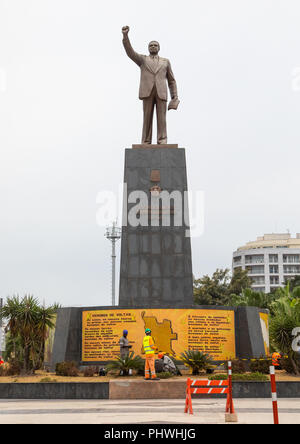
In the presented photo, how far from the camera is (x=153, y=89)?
23094 mm

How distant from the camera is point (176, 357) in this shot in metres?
18.0

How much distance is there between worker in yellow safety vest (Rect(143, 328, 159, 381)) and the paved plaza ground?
2.98 feet

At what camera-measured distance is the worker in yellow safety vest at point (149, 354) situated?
14.7 m

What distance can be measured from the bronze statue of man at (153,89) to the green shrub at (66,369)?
32.5ft

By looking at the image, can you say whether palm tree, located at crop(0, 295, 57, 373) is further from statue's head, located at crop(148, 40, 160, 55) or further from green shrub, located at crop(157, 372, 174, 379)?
statue's head, located at crop(148, 40, 160, 55)

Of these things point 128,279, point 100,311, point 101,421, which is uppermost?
point 128,279

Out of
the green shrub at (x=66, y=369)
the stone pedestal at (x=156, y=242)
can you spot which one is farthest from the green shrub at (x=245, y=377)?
the stone pedestal at (x=156, y=242)

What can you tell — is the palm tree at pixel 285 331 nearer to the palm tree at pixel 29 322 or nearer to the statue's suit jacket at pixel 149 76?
the palm tree at pixel 29 322

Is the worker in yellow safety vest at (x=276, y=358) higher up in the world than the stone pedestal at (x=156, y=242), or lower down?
lower down

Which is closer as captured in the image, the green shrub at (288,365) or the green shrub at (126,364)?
the green shrub at (126,364)

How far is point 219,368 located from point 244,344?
1.41 meters
